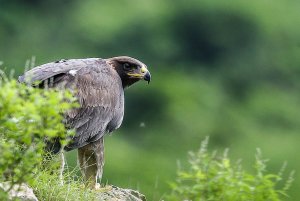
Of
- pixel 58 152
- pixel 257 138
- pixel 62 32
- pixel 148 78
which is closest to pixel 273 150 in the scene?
Result: pixel 257 138

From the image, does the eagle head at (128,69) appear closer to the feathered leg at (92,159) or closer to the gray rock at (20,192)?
the feathered leg at (92,159)

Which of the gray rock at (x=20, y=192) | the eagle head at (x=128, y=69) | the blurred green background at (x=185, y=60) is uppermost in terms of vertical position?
the blurred green background at (x=185, y=60)

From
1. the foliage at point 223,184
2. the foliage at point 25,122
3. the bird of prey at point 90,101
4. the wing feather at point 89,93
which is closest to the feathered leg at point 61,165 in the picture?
the bird of prey at point 90,101

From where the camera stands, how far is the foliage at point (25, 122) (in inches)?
260

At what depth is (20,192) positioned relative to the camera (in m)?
7.71

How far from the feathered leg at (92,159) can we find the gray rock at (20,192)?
1997 millimetres

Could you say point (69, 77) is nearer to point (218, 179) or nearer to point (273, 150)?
point (218, 179)

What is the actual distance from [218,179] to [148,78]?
3.44 meters

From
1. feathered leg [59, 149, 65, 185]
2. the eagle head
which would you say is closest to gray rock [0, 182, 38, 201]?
feathered leg [59, 149, 65, 185]

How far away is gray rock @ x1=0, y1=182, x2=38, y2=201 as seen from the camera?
736 cm

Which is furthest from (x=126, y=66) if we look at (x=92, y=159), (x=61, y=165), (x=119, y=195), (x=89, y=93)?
(x=61, y=165)

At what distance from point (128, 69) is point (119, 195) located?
185 centimetres

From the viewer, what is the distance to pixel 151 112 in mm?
35094

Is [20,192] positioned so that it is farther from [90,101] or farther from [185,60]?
[185,60]
